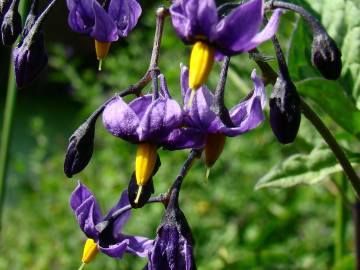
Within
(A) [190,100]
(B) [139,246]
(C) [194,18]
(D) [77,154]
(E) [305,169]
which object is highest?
(C) [194,18]

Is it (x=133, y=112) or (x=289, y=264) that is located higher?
(x=133, y=112)

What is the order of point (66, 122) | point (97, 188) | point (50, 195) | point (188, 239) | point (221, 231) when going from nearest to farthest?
point (188, 239) < point (221, 231) < point (97, 188) < point (50, 195) < point (66, 122)

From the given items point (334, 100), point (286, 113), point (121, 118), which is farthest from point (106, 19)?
point (334, 100)

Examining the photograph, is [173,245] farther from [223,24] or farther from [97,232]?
[223,24]

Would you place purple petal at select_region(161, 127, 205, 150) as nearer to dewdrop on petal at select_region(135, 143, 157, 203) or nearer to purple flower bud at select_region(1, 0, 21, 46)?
dewdrop on petal at select_region(135, 143, 157, 203)

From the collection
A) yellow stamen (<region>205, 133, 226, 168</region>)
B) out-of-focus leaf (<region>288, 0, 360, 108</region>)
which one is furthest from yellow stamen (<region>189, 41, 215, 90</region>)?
out-of-focus leaf (<region>288, 0, 360, 108</region>)

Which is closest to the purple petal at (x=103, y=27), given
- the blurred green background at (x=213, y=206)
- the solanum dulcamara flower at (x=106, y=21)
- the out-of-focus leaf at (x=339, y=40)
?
the solanum dulcamara flower at (x=106, y=21)

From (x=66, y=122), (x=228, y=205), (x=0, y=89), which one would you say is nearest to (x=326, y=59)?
(x=228, y=205)

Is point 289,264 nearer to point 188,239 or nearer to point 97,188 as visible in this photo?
point 188,239
